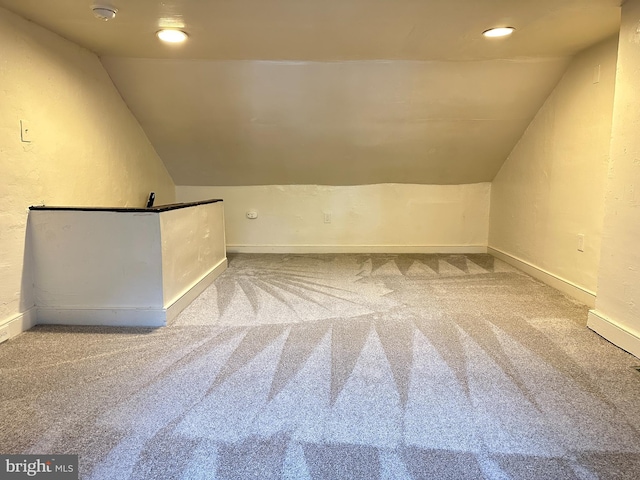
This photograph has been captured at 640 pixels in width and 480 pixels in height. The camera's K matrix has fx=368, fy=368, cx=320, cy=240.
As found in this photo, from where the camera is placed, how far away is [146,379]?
1.70 metres

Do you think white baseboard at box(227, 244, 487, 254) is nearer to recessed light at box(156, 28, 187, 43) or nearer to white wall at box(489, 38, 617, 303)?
white wall at box(489, 38, 617, 303)

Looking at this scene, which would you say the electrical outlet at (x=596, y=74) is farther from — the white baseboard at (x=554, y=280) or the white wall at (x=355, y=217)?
the white wall at (x=355, y=217)

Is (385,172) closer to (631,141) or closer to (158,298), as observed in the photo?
(631,141)

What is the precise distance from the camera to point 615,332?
208 cm

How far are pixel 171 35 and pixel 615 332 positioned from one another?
10.7ft

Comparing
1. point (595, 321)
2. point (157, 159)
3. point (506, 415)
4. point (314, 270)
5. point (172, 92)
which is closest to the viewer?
point (506, 415)

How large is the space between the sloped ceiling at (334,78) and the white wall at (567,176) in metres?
0.17

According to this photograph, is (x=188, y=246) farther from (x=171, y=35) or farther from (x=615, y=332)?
(x=615, y=332)

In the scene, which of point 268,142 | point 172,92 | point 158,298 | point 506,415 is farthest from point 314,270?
point 506,415

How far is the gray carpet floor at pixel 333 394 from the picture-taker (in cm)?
122

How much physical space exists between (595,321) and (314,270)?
2.31m

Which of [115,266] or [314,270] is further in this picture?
[314,270]

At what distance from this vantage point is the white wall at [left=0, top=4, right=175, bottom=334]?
211cm

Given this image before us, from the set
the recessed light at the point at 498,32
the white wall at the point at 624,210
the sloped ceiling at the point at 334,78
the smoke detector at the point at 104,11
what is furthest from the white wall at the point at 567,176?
the smoke detector at the point at 104,11
